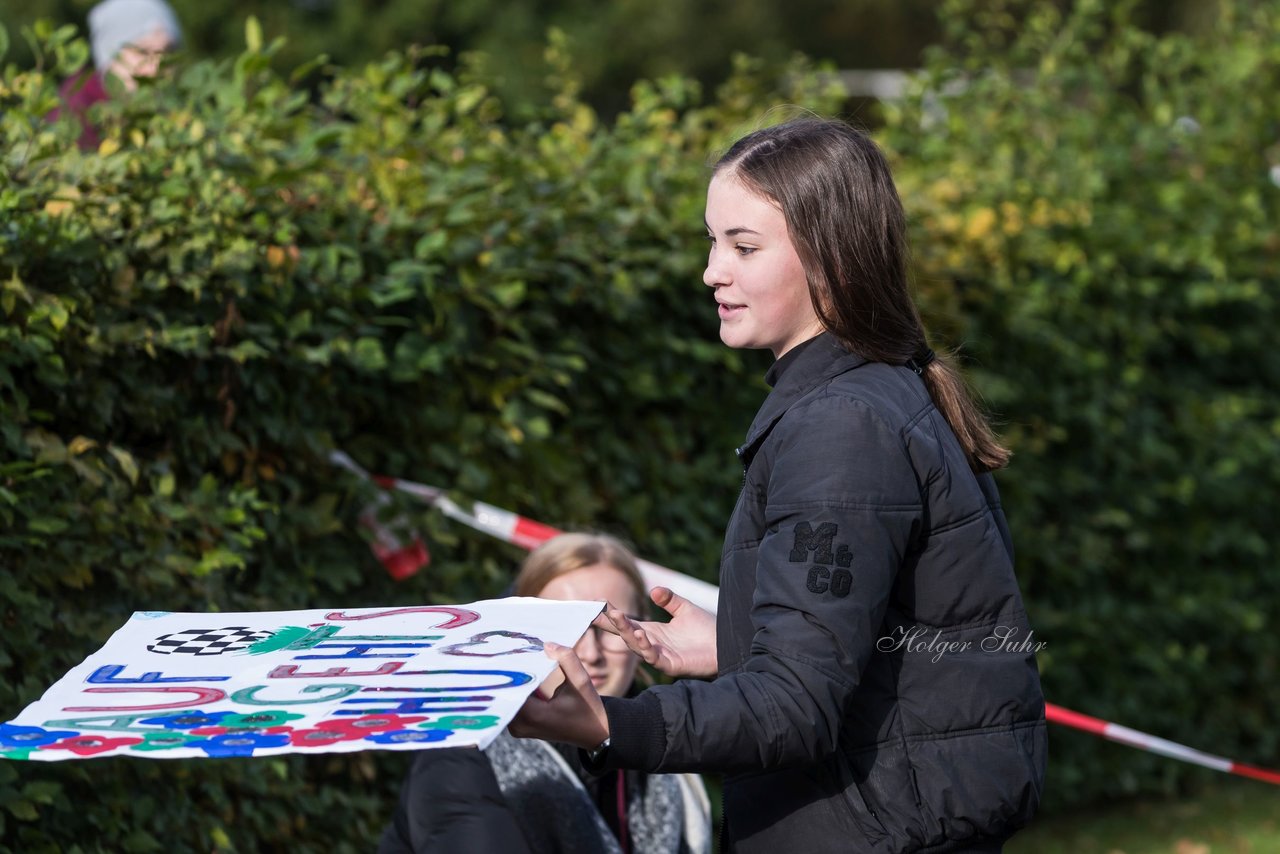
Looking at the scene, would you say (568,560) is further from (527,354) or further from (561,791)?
(527,354)

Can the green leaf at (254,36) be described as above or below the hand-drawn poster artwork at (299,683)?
above

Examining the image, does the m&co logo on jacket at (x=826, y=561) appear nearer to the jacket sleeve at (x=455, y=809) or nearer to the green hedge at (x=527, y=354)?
the jacket sleeve at (x=455, y=809)

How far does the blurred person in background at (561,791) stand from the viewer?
3.09 meters

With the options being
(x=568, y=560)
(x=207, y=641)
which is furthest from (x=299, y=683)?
(x=568, y=560)

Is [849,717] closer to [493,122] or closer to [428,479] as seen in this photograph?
[428,479]

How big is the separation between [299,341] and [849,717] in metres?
1.89

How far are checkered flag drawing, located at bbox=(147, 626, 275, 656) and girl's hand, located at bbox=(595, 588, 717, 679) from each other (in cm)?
49

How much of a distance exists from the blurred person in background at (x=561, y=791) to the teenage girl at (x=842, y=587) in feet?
3.10

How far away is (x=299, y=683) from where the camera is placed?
1.94 metres

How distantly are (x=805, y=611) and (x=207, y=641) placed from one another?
81 centimetres

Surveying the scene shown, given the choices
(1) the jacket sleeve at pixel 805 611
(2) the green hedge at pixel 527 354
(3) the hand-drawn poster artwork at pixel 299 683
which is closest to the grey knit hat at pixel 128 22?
(2) the green hedge at pixel 527 354

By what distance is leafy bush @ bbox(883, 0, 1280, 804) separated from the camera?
5.98 meters

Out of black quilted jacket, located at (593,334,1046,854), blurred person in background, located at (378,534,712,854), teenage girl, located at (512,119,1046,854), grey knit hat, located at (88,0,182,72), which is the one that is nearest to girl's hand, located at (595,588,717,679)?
teenage girl, located at (512,119,1046,854)

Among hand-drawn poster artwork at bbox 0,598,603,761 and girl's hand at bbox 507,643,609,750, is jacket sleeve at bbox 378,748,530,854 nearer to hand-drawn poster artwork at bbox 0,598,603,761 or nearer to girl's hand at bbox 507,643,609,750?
hand-drawn poster artwork at bbox 0,598,603,761
